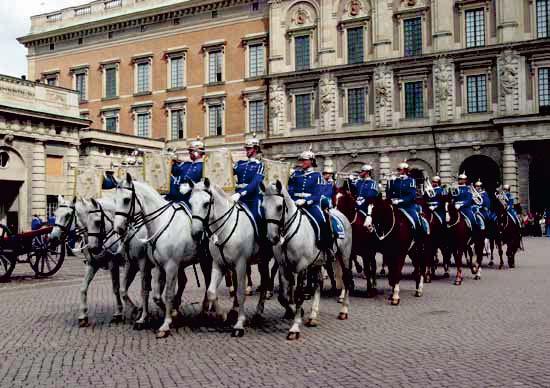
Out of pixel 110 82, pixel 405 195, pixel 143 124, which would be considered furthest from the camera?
pixel 110 82

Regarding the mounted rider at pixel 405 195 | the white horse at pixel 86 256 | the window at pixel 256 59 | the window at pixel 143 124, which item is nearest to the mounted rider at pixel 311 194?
the mounted rider at pixel 405 195

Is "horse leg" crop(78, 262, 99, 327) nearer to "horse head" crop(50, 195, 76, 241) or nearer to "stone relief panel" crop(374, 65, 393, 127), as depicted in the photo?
"horse head" crop(50, 195, 76, 241)

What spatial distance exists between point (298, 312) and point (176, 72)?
4199 cm

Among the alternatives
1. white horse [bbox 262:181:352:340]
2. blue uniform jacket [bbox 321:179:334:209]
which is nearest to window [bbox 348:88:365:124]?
blue uniform jacket [bbox 321:179:334:209]

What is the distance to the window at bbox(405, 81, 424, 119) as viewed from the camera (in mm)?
39812

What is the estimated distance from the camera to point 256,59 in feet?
149

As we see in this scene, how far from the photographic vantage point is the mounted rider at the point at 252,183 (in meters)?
9.77

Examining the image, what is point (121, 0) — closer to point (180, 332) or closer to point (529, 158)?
point (529, 158)

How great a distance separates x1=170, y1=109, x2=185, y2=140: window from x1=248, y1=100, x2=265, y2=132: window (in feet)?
19.7

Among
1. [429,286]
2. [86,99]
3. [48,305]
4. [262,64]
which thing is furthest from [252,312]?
[86,99]

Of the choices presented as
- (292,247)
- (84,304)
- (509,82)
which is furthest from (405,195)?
(509,82)

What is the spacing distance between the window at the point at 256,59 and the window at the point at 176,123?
22.6ft

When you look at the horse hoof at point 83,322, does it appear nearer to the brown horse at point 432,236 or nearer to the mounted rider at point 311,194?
the mounted rider at point 311,194

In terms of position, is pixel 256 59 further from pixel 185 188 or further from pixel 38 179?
pixel 185 188
